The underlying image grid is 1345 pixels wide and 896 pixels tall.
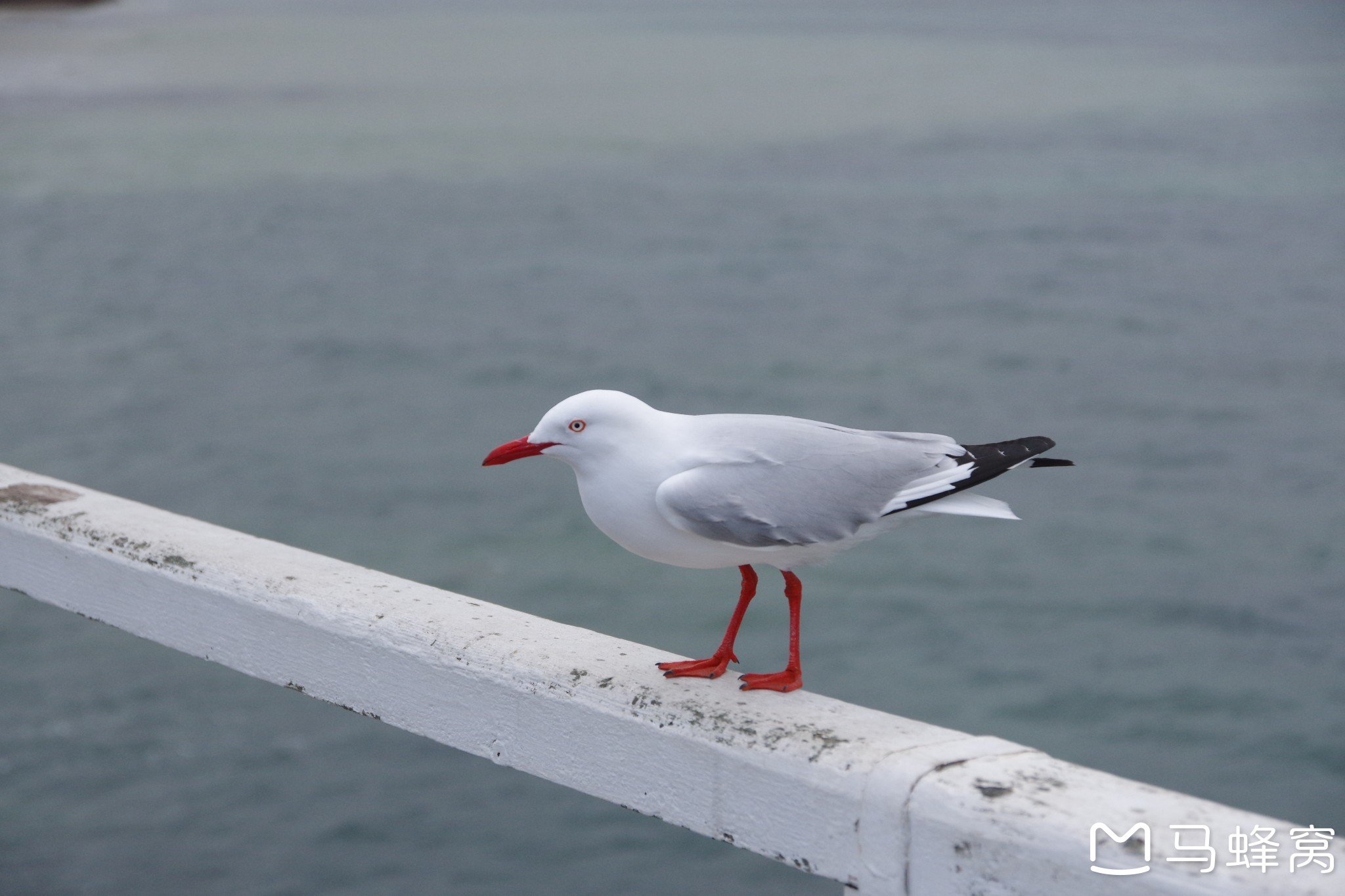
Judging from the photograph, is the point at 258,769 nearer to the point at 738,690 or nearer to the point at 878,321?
the point at 738,690

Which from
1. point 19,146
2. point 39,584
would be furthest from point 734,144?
point 39,584

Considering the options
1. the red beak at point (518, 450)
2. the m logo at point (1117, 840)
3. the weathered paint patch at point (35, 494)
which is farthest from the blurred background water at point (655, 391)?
the m logo at point (1117, 840)

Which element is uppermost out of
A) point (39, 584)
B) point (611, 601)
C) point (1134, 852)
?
point (1134, 852)

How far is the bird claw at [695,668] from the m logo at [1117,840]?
0.69m

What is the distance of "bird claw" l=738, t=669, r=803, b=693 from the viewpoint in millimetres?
1858

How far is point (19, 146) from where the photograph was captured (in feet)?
61.8

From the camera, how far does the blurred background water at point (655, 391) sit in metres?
4.67

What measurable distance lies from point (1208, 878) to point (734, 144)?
18034 millimetres

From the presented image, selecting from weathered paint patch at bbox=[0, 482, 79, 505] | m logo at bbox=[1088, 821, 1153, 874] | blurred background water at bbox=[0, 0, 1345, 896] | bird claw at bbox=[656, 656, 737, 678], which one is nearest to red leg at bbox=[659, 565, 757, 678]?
bird claw at bbox=[656, 656, 737, 678]

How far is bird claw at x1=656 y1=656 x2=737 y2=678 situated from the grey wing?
0.19 metres

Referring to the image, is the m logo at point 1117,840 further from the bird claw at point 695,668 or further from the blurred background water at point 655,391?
the blurred background water at point 655,391

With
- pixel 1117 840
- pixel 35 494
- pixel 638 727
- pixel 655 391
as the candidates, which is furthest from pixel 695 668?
pixel 655 391

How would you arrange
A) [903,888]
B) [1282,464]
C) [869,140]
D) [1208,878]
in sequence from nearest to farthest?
1. [1208,878]
2. [903,888]
3. [1282,464]
4. [869,140]

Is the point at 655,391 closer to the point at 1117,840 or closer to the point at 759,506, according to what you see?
the point at 759,506
